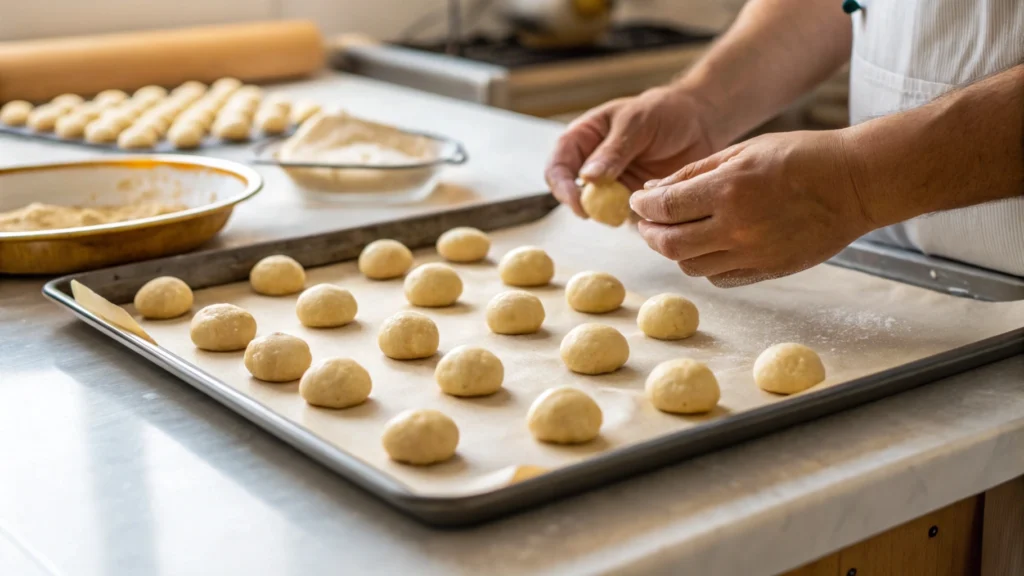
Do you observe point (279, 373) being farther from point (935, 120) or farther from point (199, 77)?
point (199, 77)

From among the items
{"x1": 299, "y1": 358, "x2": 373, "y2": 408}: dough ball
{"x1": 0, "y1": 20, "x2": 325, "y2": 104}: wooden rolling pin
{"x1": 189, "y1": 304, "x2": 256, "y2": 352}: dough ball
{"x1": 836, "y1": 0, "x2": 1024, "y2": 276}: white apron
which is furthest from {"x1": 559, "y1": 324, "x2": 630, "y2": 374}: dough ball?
{"x1": 0, "y1": 20, "x2": 325, "y2": 104}: wooden rolling pin

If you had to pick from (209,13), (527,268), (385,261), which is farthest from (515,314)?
(209,13)

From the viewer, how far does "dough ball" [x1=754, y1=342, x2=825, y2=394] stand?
1.21 meters

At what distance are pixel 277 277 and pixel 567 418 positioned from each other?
662 millimetres

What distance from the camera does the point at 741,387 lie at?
4.14 feet

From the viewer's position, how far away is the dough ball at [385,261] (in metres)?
1.67

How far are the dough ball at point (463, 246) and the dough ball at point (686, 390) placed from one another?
2.04ft

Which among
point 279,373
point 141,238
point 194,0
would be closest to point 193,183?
point 141,238

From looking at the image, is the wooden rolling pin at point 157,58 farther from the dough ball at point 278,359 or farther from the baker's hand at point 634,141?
the dough ball at point 278,359

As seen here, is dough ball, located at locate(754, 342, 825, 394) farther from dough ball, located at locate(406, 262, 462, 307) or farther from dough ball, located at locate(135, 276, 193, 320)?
dough ball, located at locate(135, 276, 193, 320)

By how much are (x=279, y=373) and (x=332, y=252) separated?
1.64 ft

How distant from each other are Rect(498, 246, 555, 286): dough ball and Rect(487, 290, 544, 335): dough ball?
6.5 inches

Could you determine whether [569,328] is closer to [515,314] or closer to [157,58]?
[515,314]

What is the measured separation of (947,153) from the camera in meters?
1.20
